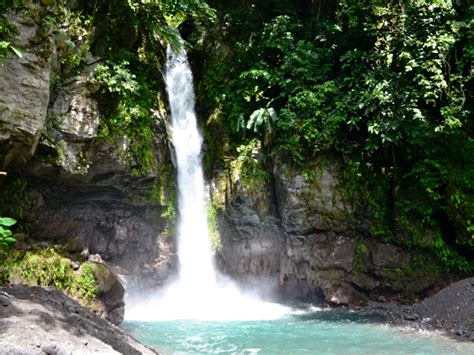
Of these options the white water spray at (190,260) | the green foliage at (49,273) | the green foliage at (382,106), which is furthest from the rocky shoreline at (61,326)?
the white water spray at (190,260)

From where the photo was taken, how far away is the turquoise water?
773cm

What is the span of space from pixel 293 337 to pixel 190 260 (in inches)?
208

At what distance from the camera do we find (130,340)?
6.86 meters

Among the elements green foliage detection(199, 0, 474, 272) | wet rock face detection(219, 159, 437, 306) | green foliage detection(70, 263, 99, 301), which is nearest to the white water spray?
wet rock face detection(219, 159, 437, 306)

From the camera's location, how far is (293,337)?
342 inches

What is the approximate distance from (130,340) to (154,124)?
7546mm

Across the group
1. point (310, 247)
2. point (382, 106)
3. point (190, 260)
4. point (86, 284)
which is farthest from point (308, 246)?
point (86, 284)

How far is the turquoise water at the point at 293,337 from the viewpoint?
Answer: 25.4 feet

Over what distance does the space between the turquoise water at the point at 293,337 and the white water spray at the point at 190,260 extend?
3.59 ft

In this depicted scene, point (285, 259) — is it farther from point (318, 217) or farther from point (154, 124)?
point (154, 124)

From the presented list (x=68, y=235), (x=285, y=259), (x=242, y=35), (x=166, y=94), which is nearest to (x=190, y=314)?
(x=285, y=259)

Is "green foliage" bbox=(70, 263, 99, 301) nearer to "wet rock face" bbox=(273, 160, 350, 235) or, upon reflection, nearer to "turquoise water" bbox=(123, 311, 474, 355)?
"turquoise water" bbox=(123, 311, 474, 355)

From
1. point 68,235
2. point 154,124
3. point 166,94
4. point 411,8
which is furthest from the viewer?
point 166,94

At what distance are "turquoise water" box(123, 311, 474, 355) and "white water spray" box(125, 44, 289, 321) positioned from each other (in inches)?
43.1
